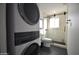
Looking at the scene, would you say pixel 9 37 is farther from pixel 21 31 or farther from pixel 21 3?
pixel 21 3

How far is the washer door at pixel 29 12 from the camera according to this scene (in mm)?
1109

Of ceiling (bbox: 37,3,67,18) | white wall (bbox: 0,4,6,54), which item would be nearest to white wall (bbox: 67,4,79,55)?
ceiling (bbox: 37,3,67,18)

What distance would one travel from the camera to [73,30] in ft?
4.03

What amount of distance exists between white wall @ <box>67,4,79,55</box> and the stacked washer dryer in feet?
1.37

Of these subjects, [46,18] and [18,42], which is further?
[46,18]

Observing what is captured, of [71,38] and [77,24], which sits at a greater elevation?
[77,24]

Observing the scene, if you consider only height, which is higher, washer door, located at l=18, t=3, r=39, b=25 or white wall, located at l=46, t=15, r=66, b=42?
washer door, located at l=18, t=3, r=39, b=25

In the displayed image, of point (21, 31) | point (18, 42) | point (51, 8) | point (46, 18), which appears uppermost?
point (51, 8)

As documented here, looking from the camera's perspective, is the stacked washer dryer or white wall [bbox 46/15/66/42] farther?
white wall [bbox 46/15/66/42]

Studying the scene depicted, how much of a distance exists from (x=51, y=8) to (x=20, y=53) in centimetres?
69

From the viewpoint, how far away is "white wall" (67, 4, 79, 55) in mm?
1166

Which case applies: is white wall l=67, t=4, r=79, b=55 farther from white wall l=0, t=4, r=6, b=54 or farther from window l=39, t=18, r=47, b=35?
white wall l=0, t=4, r=6, b=54

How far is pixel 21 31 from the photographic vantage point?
1.11 metres
